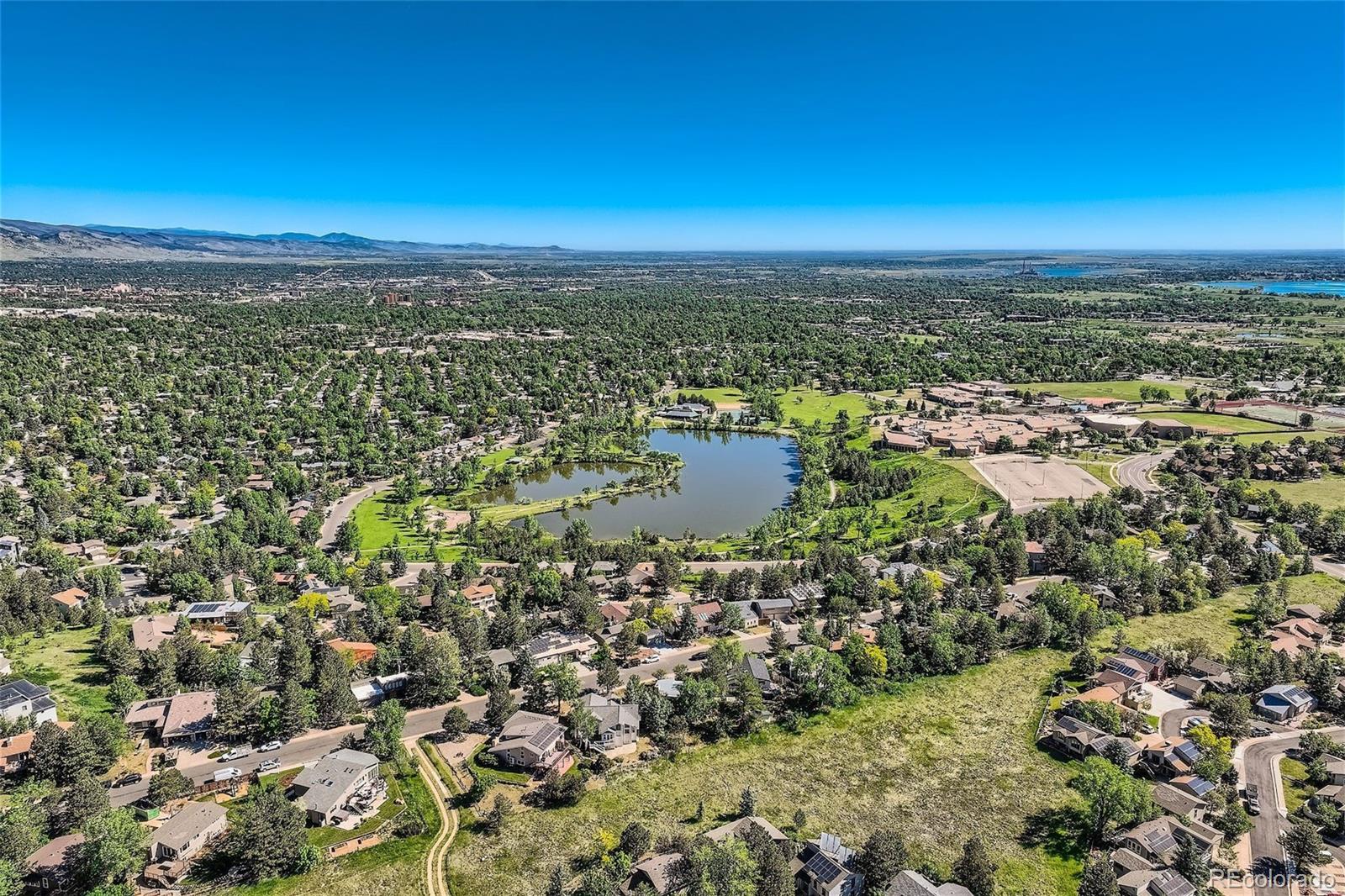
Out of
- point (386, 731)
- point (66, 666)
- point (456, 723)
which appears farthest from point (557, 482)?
point (386, 731)

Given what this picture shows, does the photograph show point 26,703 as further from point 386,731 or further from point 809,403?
point 809,403

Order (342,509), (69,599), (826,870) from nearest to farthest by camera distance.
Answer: (826,870) < (69,599) < (342,509)

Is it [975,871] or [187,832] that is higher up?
[975,871]

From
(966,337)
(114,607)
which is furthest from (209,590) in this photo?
(966,337)

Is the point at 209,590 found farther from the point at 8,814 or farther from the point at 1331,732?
the point at 1331,732

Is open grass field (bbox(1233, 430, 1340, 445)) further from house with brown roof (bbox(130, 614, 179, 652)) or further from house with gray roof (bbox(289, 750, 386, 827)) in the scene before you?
house with brown roof (bbox(130, 614, 179, 652))

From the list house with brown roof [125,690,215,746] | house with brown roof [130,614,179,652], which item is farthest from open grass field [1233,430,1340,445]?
house with brown roof [130,614,179,652]
